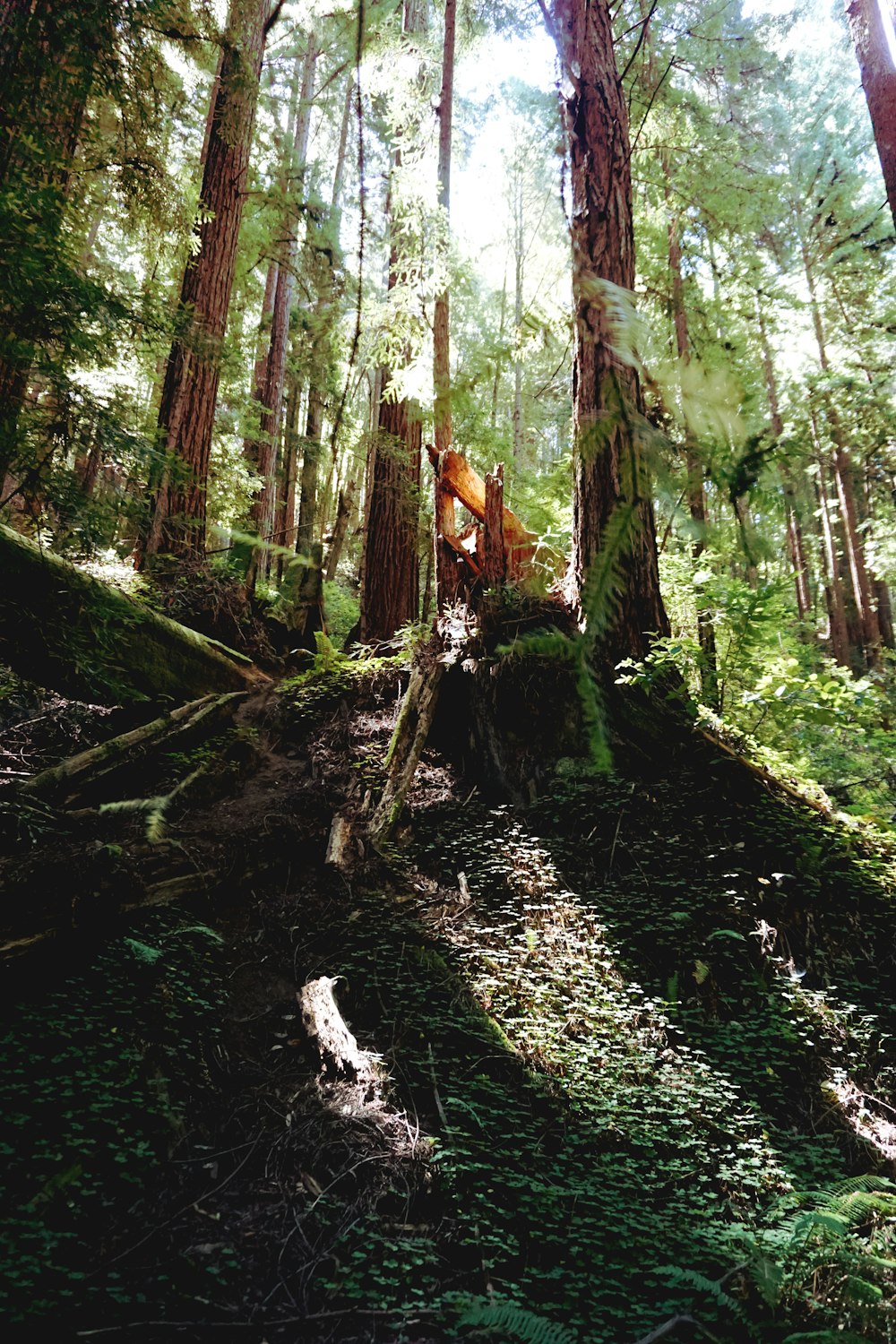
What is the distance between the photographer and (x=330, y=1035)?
10.8ft

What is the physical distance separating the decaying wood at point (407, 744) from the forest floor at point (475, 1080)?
26cm

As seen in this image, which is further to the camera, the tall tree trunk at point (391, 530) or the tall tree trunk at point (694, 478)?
the tall tree trunk at point (391, 530)

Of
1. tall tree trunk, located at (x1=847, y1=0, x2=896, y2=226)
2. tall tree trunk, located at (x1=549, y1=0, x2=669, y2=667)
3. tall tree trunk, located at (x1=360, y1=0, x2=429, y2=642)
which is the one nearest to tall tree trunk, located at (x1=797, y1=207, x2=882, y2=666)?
tall tree trunk, located at (x1=847, y1=0, x2=896, y2=226)

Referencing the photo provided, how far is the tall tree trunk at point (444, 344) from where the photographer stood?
6957 millimetres

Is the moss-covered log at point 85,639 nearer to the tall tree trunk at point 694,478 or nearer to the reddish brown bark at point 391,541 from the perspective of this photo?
the reddish brown bark at point 391,541

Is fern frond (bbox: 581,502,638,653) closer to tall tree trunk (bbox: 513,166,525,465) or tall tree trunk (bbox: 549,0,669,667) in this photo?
tall tree trunk (bbox: 549,0,669,667)

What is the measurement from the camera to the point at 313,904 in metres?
4.43

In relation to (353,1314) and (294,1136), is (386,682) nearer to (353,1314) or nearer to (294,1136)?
(294,1136)

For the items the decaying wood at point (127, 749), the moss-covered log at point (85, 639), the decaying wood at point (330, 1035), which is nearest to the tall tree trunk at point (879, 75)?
the moss-covered log at point (85, 639)

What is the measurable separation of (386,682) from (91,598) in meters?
3.05

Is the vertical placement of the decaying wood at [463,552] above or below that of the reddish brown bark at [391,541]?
below

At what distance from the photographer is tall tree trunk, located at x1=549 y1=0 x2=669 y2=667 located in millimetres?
1035

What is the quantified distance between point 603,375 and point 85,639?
409cm

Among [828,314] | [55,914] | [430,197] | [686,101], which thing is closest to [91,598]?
[55,914]
